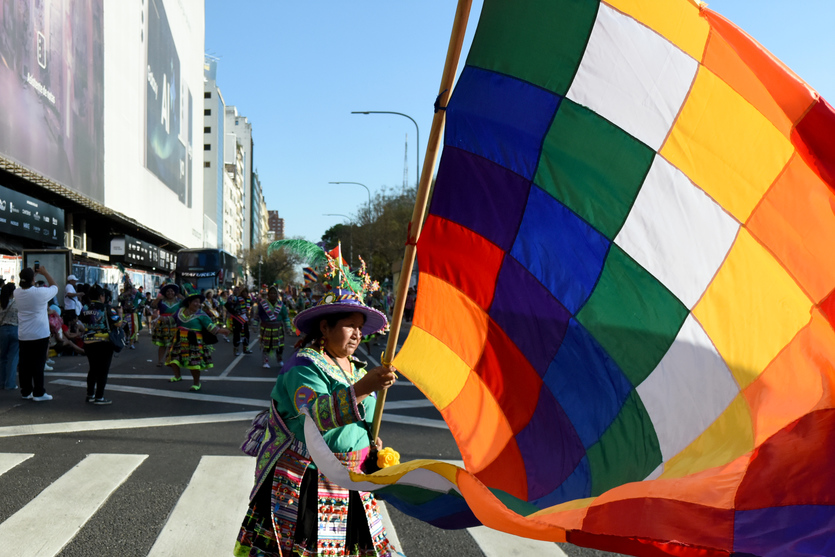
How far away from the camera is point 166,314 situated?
14211mm

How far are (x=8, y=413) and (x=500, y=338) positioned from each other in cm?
827

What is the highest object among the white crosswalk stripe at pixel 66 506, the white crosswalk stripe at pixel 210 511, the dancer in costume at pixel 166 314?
the dancer in costume at pixel 166 314

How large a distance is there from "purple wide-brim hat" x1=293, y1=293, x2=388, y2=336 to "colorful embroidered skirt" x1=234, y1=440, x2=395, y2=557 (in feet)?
1.88

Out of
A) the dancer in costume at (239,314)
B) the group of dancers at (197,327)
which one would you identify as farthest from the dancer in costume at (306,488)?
the dancer in costume at (239,314)

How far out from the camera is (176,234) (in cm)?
4931

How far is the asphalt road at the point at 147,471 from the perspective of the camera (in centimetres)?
477

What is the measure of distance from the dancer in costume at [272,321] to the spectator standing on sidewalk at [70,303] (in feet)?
15.5

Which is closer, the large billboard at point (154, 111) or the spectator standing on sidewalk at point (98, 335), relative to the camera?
the spectator standing on sidewalk at point (98, 335)

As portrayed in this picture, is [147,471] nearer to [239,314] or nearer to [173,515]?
[173,515]

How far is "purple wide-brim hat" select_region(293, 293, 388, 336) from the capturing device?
3211 mm

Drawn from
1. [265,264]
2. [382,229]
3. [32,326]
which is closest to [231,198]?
[265,264]

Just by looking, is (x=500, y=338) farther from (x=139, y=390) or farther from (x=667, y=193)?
(x=139, y=390)

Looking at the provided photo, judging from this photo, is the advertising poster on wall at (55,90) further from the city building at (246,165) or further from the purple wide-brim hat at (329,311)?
the city building at (246,165)

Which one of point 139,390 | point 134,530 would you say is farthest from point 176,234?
point 134,530
